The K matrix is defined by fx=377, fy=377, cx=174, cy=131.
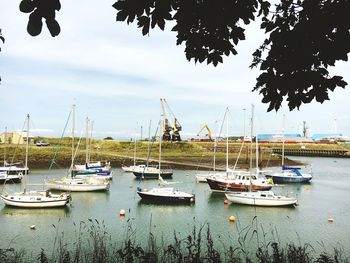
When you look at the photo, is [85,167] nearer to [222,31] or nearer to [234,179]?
[234,179]

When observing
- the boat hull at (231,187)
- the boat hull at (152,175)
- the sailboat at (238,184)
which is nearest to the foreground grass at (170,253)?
the boat hull at (231,187)

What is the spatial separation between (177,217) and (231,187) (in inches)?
497

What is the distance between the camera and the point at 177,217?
27.7m

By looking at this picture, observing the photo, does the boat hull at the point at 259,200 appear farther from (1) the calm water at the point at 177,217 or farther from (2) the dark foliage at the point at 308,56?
(2) the dark foliage at the point at 308,56

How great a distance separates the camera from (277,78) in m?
4.73

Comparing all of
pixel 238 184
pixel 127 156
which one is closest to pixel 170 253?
pixel 238 184

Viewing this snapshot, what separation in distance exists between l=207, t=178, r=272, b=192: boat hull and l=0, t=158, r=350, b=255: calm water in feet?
3.77

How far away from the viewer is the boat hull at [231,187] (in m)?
38.2

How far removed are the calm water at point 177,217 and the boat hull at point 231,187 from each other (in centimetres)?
115

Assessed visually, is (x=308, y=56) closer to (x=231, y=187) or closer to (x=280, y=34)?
(x=280, y=34)

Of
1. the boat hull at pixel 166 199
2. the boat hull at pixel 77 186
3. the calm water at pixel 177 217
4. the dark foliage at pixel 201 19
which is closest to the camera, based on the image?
the dark foliage at pixel 201 19

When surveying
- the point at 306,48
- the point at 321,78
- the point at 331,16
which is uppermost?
the point at 331,16

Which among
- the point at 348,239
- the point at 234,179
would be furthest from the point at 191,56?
the point at 234,179

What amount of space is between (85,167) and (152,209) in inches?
988
